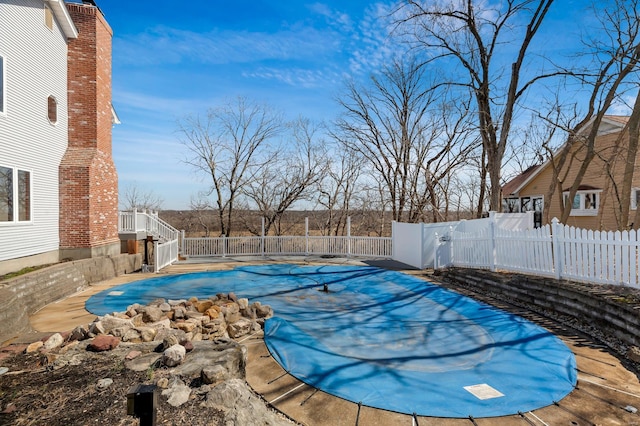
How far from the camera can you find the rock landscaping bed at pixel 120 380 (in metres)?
2.56

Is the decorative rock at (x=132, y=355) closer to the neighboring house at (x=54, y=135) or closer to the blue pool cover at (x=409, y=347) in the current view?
the blue pool cover at (x=409, y=347)

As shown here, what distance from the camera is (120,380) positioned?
3035 mm

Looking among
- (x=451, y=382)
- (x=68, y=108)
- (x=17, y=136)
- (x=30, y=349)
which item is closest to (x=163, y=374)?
(x=30, y=349)

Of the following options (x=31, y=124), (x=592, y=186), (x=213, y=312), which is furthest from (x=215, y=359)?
(x=592, y=186)

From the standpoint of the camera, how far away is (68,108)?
10195mm

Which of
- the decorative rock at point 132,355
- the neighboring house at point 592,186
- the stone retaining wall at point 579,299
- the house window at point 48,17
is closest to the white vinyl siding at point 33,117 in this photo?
the house window at point 48,17

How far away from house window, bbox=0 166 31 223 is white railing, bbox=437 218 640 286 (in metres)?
11.1

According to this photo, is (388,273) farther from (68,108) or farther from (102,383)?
(68,108)

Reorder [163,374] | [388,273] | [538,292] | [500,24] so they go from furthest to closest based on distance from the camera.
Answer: [500,24] → [388,273] → [538,292] → [163,374]

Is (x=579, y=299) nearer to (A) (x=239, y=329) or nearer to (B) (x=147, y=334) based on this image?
(A) (x=239, y=329)

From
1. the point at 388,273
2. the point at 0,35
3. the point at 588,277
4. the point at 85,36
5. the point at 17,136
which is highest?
the point at 85,36

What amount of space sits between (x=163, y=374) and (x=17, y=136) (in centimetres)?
771

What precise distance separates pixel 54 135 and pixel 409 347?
10359mm

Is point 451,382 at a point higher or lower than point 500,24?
lower
